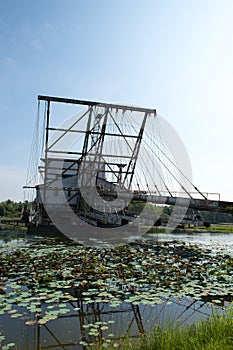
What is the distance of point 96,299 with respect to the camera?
23.1ft

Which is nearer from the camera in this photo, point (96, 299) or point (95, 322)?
point (95, 322)

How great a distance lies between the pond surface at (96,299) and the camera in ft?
17.4

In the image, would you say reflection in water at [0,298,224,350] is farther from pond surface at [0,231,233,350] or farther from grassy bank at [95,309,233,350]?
grassy bank at [95,309,233,350]

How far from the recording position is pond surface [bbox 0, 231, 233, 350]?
5.30 m

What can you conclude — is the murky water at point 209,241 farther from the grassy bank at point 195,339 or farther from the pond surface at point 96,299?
the grassy bank at point 195,339

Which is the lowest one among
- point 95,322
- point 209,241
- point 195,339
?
point 209,241

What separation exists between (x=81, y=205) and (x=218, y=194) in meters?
15.7

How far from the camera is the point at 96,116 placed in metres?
26.1

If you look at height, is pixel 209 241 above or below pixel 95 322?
below

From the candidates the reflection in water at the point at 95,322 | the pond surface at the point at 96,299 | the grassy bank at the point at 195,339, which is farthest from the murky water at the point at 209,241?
the grassy bank at the point at 195,339

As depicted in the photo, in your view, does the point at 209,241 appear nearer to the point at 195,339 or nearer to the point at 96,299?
the point at 96,299

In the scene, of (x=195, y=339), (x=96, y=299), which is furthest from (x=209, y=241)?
(x=195, y=339)

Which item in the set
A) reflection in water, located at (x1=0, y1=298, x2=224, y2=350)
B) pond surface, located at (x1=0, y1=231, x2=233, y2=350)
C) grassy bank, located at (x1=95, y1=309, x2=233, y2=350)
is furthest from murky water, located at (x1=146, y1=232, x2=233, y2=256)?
grassy bank, located at (x1=95, y1=309, x2=233, y2=350)

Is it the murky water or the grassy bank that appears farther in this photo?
the murky water
